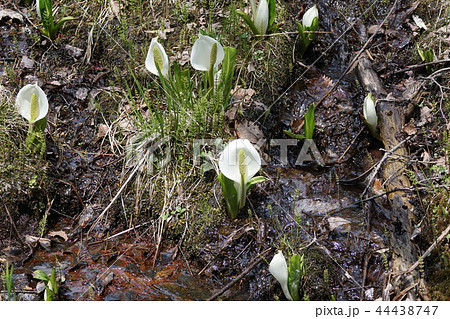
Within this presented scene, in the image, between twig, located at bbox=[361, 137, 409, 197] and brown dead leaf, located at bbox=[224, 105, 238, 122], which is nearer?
twig, located at bbox=[361, 137, 409, 197]

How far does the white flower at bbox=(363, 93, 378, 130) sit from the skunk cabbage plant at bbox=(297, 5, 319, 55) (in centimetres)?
74

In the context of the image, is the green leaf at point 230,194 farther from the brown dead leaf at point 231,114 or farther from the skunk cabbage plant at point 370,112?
the skunk cabbage plant at point 370,112

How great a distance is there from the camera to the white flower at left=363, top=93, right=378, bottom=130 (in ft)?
10.6

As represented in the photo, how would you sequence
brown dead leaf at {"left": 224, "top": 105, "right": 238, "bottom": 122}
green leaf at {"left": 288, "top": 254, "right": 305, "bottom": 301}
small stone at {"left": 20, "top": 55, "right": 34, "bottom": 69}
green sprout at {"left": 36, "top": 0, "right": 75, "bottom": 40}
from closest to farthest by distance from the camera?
green leaf at {"left": 288, "top": 254, "right": 305, "bottom": 301} < brown dead leaf at {"left": 224, "top": 105, "right": 238, "bottom": 122} < green sprout at {"left": 36, "top": 0, "right": 75, "bottom": 40} < small stone at {"left": 20, "top": 55, "right": 34, "bottom": 69}

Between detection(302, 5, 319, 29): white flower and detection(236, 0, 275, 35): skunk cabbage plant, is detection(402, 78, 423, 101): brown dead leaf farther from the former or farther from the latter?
detection(236, 0, 275, 35): skunk cabbage plant

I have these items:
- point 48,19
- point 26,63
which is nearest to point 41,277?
point 26,63

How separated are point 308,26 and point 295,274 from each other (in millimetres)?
2070

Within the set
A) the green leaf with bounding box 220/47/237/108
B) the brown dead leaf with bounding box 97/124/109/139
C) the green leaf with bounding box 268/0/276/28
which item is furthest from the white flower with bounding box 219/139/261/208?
the green leaf with bounding box 268/0/276/28

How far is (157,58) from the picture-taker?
3.02 m

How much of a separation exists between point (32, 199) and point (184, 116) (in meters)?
1.08

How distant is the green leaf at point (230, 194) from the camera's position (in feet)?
8.86

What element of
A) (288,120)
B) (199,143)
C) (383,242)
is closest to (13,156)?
(199,143)

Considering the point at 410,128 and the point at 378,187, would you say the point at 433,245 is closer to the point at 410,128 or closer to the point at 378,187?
the point at 378,187

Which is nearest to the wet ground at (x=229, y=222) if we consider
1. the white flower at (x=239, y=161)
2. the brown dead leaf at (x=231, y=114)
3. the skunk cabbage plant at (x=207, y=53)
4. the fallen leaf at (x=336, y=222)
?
the fallen leaf at (x=336, y=222)
